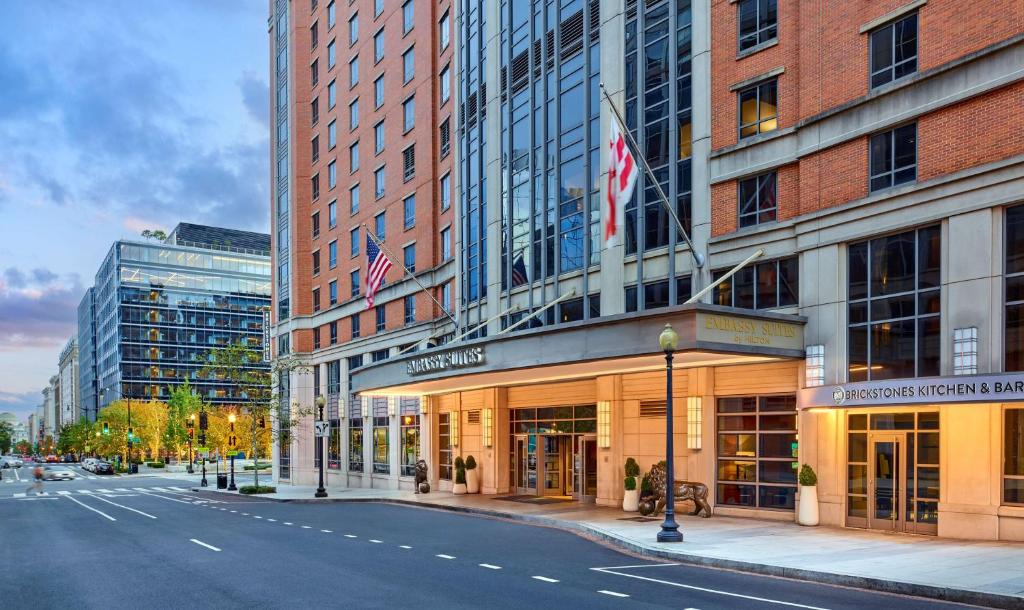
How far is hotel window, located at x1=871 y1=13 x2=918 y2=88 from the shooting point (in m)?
22.1

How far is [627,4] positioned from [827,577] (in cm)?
2176

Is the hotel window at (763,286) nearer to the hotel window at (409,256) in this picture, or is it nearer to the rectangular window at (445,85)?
the rectangular window at (445,85)

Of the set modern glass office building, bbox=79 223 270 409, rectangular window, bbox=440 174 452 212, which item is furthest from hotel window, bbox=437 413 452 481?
modern glass office building, bbox=79 223 270 409

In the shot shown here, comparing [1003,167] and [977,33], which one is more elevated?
[977,33]

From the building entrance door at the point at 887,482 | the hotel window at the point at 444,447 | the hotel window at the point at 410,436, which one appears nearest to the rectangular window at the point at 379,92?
the hotel window at the point at 410,436

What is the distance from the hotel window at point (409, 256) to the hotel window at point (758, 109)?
2449 cm

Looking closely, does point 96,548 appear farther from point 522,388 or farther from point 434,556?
point 522,388

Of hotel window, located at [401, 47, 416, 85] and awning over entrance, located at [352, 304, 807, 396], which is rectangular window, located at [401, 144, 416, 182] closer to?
hotel window, located at [401, 47, 416, 85]

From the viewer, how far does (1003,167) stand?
1950cm

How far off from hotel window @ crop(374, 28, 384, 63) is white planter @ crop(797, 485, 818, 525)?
128 feet

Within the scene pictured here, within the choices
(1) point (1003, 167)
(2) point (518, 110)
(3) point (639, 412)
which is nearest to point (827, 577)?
(1) point (1003, 167)

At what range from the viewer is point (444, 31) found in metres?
46.3

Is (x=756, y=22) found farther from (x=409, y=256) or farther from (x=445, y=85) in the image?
(x=409, y=256)

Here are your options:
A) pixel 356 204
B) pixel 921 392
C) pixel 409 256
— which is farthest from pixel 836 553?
pixel 356 204
